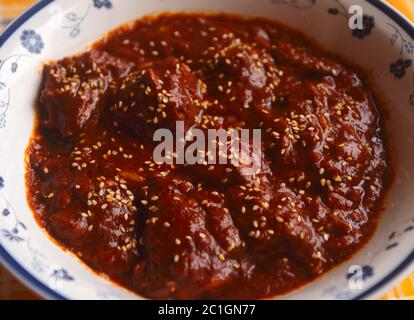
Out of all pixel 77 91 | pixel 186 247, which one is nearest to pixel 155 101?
pixel 77 91

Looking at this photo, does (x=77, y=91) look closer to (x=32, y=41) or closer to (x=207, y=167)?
(x=32, y=41)

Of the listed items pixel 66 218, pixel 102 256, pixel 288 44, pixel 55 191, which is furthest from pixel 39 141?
pixel 288 44

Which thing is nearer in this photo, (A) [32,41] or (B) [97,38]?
(A) [32,41]

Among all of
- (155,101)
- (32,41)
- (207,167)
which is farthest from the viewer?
(32,41)

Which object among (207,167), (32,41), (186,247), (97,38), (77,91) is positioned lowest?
(186,247)

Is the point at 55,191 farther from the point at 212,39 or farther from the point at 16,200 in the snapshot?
the point at 212,39

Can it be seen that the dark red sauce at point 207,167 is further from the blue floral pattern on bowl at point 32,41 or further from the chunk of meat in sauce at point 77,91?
the blue floral pattern on bowl at point 32,41
